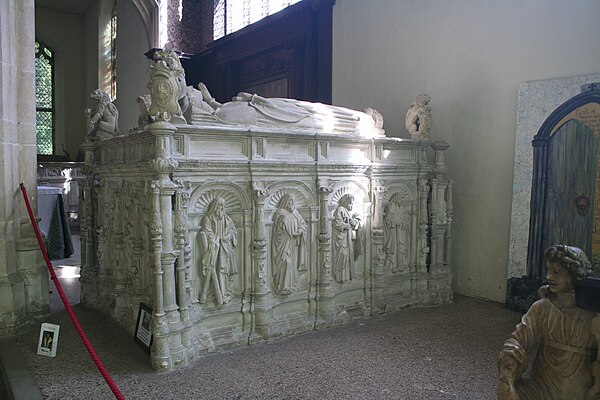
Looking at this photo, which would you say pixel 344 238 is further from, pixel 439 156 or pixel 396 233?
pixel 439 156

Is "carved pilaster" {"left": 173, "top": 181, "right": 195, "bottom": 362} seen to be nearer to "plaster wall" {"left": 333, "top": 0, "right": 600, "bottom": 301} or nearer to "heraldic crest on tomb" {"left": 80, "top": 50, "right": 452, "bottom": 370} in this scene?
"heraldic crest on tomb" {"left": 80, "top": 50, "right": 452, "bottom": 370}

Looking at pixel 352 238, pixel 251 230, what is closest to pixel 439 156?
pixel 352 238

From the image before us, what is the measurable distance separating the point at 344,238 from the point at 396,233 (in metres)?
0.82

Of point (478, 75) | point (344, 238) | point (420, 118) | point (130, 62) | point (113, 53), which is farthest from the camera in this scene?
point (113, 53)

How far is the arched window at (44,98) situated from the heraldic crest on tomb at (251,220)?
32.8 ft

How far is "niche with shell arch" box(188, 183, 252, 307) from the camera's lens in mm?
4328

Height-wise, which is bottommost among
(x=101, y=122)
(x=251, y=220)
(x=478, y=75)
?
(x=251, y=220)

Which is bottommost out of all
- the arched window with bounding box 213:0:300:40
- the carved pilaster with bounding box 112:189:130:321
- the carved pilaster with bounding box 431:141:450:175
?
the carved pilaster with bounding box 112:189:130:321

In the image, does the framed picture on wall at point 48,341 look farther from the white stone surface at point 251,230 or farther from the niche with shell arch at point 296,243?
the niche with shell arch at point 296,243

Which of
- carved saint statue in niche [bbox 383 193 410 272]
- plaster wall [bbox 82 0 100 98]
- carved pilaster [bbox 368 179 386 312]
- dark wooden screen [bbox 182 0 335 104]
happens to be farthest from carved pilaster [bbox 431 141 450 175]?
plaster wall [bbox 82 0 100 98]

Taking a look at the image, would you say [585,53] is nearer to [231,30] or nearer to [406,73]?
[406,73]

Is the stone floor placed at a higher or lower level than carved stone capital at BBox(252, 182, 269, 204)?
lower

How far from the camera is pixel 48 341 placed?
4223mm

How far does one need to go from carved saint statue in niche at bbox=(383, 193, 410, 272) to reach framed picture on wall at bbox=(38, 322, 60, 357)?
3364mm
